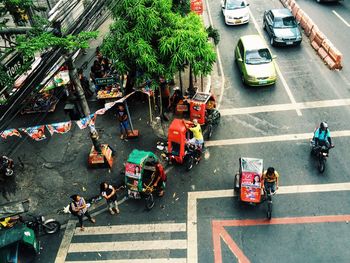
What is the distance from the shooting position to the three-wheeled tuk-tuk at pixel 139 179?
12734 millimetres

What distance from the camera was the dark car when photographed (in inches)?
858

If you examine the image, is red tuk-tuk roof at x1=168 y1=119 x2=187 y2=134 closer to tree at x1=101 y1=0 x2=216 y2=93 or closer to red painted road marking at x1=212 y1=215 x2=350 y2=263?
tree at x1=101 y1=0 x2=216 y2=93

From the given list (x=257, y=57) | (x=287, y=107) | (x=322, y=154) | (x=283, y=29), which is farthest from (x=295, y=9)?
(x=322, y=154)

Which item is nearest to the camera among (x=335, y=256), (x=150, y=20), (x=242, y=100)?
(x=335, y=256)

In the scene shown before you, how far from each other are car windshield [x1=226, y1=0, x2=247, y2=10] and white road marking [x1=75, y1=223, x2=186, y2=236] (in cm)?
1841

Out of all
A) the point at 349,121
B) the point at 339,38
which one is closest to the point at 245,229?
the point at 349,121

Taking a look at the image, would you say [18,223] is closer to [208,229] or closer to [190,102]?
[208,229]

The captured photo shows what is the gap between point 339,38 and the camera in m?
22.4

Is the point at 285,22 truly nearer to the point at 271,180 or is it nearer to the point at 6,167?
the point at 271,180

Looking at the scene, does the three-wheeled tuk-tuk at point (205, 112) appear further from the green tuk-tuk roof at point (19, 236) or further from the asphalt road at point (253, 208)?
the green tuk-tuk roof at point (19, 236)

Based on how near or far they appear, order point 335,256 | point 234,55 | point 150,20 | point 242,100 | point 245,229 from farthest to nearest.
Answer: point 234,55
point 242,100
point 150,20
point 245,229
point 335,256

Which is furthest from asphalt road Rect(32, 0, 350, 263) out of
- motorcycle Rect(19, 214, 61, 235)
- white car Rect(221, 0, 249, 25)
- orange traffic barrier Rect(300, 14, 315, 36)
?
white car Rect(221, 0, 249, 25)

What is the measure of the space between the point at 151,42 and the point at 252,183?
672cm

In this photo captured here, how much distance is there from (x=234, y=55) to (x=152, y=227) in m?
13.1
